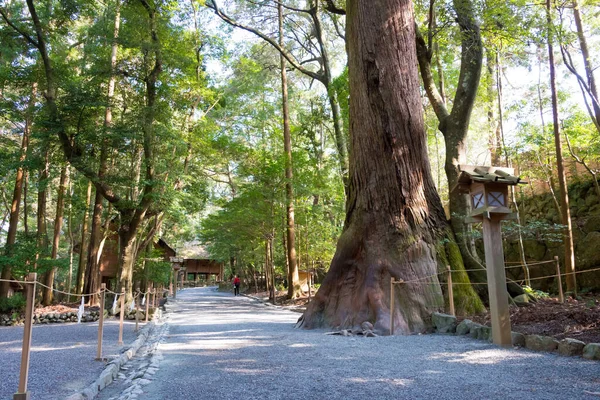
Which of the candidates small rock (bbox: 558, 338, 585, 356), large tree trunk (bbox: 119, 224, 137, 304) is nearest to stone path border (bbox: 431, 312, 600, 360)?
small rock (bbox: 558, 338, 585, 356)

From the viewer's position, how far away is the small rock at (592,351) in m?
Answer: 4.13

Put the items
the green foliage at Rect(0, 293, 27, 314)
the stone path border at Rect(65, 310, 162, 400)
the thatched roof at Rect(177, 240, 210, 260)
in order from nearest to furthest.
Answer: the stone path border at Rect(65, 310, 162, 400) < the green foliage at Rect(0, 293, 27, 314) < the thatched roof at Rect(177, 240, 210, 260)

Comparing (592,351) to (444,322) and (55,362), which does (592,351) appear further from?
(55,362)

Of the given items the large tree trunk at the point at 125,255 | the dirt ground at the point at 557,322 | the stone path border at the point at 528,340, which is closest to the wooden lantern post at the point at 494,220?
the stone path border at the point at 528,340

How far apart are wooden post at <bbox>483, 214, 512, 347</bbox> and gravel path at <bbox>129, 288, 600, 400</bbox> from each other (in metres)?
0.25

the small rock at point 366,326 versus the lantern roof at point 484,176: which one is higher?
the lantern roof at point 484,176

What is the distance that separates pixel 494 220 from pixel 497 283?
0.85 meters

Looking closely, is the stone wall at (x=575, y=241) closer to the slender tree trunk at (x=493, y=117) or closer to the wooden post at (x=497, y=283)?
the slender tree trunk at (x=493, y=117)

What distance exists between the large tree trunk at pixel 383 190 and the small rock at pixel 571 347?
280 centimetres

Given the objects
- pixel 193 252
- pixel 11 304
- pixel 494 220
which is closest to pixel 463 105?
pixel 494 220

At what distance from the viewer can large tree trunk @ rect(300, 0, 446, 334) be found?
Result: 24.7 ft

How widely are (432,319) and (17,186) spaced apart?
15.0m

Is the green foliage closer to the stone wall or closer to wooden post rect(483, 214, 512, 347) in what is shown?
wooden post rect(483, 214, 512, 347)

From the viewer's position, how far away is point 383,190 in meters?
8.00
